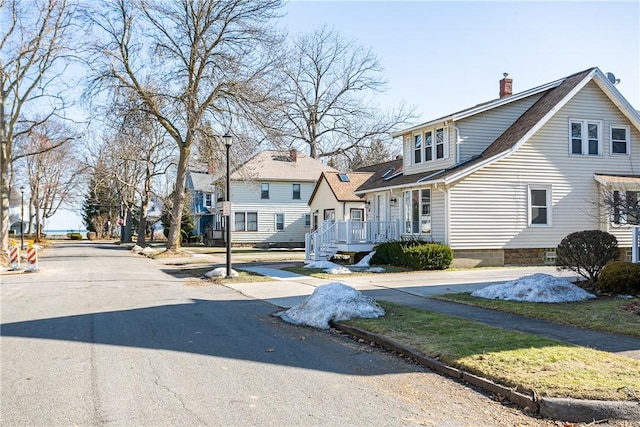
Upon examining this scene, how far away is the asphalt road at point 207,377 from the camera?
5.21 m

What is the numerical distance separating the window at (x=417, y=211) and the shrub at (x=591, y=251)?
9592mm

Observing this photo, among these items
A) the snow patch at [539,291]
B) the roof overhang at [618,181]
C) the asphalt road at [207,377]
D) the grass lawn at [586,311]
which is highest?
the roof overhang at [618,181]

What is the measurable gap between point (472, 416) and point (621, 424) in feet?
4.40

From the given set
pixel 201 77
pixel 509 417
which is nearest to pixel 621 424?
pixel 509 417

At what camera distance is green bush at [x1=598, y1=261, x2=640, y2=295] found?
38.2ft

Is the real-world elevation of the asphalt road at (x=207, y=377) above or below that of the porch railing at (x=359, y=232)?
below

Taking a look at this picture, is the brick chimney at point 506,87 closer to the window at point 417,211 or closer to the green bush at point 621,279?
the window at point 417,211

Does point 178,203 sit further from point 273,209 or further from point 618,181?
point 618,181

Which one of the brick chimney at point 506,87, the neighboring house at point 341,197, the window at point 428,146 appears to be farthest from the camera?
the neighboring house at point 341,197

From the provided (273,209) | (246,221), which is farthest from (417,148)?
(246,221)

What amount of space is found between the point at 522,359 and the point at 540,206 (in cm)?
1734

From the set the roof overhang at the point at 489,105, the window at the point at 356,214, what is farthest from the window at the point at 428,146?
the window at the point at 356,214

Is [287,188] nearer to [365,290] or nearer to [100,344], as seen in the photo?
[365,290]

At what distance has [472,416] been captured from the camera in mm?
5309
